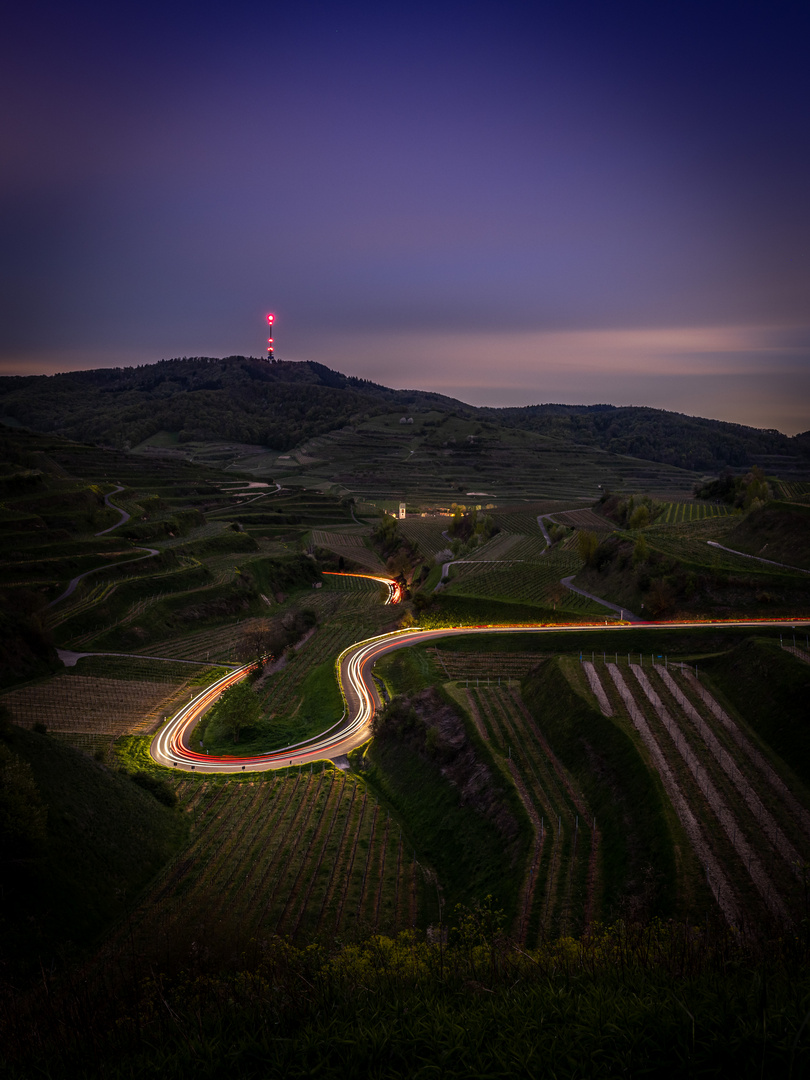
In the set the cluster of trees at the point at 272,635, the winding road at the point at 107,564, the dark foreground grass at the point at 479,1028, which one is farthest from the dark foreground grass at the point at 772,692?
the winding road at the point at 107,564

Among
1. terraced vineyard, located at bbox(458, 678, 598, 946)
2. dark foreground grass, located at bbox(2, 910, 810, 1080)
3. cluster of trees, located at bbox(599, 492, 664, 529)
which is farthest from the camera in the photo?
cluster of trees, located at bbox(599, 492, 664, 529)

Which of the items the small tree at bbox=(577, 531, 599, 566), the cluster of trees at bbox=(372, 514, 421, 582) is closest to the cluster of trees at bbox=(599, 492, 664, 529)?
the small tree at bbox=(577, 531, 599, 566)

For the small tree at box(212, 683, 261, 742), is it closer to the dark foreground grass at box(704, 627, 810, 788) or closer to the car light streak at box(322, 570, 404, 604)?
the dark foreground grass at box(704, 627, 810, 788)

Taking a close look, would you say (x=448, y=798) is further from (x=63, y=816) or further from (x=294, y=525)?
(x=294, y=525)

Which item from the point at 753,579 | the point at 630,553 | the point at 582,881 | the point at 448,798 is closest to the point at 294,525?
the point at 630,553

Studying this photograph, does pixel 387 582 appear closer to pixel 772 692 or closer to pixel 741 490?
pixel 741 490

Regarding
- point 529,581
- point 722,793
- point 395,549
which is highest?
point 529,581

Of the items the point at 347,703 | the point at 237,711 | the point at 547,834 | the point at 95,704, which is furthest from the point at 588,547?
the point at 95,704
